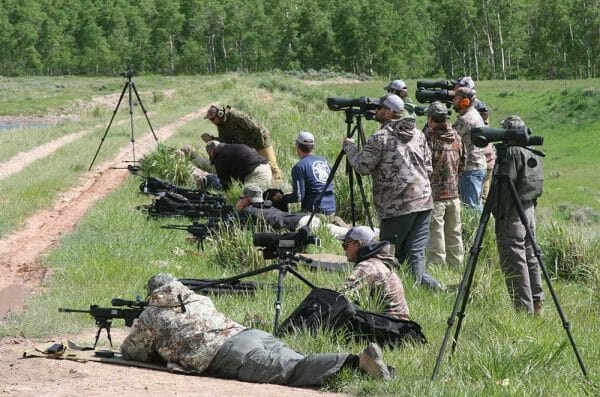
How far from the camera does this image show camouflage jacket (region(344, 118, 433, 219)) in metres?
9.50

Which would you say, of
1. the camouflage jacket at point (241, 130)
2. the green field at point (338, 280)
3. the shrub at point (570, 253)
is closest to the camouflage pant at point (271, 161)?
the camouflage jacket at point (241, 130)

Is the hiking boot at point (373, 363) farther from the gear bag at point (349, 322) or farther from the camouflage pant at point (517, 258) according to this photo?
the camouflage pant at point (517, 258)

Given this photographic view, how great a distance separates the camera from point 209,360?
700 cm

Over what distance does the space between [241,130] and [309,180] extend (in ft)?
12.0

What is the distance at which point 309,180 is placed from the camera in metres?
12.2

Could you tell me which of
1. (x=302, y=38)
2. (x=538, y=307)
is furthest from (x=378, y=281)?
(x=302, y=38)

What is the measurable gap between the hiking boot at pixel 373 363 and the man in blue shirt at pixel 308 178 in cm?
561

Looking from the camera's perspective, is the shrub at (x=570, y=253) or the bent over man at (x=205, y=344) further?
the shrub at (x=570, y=253)

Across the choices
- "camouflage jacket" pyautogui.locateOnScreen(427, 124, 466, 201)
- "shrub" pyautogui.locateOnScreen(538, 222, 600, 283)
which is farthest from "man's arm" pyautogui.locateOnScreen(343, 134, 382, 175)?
"shrub" pyautogui.locateOnScreen(538, 222, 600, 283)

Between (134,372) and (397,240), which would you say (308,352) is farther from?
(397,240)

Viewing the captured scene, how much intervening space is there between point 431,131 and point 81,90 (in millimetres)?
63944

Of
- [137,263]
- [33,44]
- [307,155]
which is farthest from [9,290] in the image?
[33,44]

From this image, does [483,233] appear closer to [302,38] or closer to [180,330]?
[180,330]

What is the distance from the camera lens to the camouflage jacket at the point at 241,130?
1556 cm
